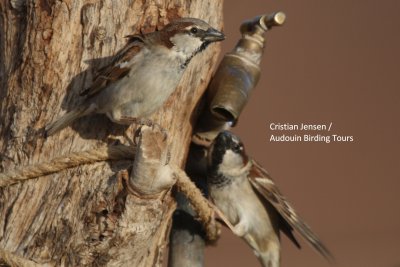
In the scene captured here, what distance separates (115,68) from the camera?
1893 mm

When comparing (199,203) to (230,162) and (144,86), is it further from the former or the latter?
(230,162)

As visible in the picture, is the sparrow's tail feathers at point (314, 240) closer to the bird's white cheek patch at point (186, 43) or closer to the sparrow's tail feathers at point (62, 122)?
the bird's white cheek patch at point (186, 43)

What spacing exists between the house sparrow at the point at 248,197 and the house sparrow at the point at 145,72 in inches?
20.7

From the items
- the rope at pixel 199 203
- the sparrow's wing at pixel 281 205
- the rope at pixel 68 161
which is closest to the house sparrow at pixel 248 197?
the sparrow's wing at pixel 281 205

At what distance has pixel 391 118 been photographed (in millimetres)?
3645

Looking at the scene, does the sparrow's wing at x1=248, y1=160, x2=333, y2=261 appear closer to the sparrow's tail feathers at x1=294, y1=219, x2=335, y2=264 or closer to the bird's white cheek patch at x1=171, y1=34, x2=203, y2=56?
the sparrow's tail feathers at x1=294, y1=219, x2=335, y2=264

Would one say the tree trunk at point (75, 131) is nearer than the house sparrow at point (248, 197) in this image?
Yes

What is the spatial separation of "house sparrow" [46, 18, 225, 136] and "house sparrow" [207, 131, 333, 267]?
0.53 m

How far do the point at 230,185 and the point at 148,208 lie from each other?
Answer: 3.26 ft

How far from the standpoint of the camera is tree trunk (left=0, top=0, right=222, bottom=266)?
1649 mm

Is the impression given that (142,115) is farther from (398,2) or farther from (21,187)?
(398,2)

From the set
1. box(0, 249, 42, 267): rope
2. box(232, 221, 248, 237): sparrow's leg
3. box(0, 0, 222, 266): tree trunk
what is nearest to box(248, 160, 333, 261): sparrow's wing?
box(232, 221, 248, 237): sparrow's leg

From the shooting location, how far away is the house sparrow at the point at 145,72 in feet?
6.23

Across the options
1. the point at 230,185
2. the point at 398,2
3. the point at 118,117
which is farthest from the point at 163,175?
the point at 398,2
